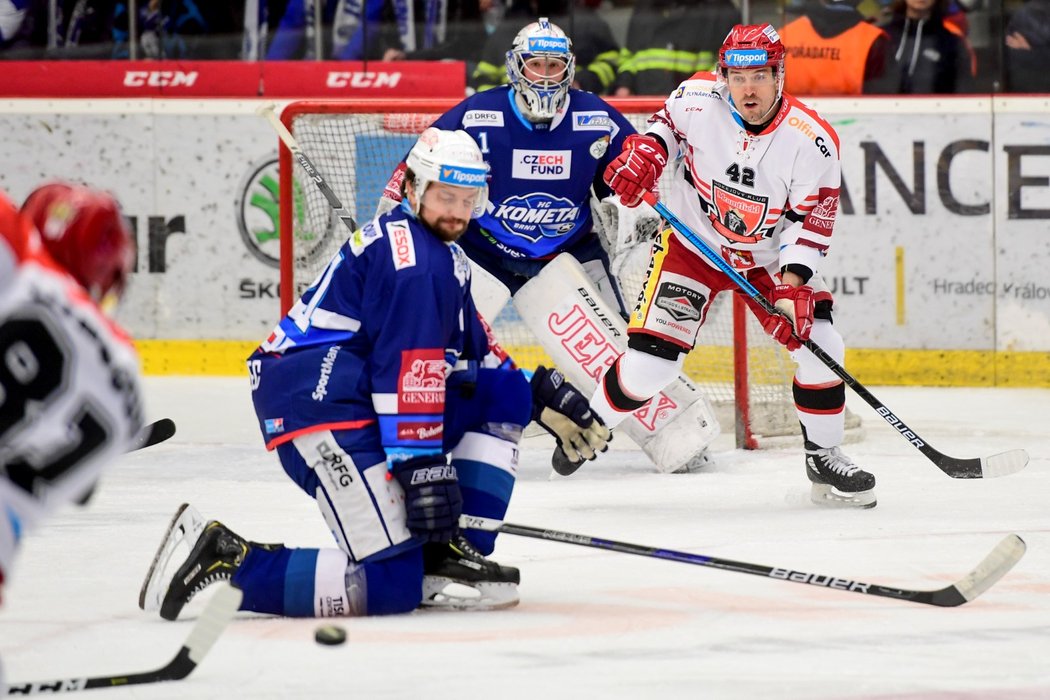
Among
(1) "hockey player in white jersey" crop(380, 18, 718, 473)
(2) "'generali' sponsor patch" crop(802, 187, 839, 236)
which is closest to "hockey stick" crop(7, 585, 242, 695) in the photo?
(2) "'generali' sponsor patch" crop(802, 187, 839, 236)

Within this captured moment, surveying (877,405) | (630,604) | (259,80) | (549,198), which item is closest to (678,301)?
(877,405)

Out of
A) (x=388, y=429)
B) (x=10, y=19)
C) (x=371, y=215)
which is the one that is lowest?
(x=388, y=429)

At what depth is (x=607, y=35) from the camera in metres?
6.37

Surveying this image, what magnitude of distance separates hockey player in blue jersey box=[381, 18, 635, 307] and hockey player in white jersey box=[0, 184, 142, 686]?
299 cm

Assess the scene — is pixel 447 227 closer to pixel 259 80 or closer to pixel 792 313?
pixel 792 313

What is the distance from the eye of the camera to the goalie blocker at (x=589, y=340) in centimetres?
448

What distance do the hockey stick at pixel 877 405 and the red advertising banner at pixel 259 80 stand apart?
2.54 meters

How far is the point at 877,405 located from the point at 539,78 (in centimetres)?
130

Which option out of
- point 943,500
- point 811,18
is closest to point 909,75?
point 811,18

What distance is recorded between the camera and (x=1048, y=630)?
2.60m

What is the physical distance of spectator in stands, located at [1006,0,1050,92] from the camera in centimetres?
609

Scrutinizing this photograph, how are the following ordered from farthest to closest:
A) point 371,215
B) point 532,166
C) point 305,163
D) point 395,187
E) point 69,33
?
1. point 69,33
2. point 371,215
3. point 305,163
4. point 532,166
5. point 395,187

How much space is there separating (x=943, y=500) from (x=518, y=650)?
1.79 metres

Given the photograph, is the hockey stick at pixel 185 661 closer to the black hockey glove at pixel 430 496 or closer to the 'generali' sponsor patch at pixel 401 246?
the black hockey glove at pixel 430 496
